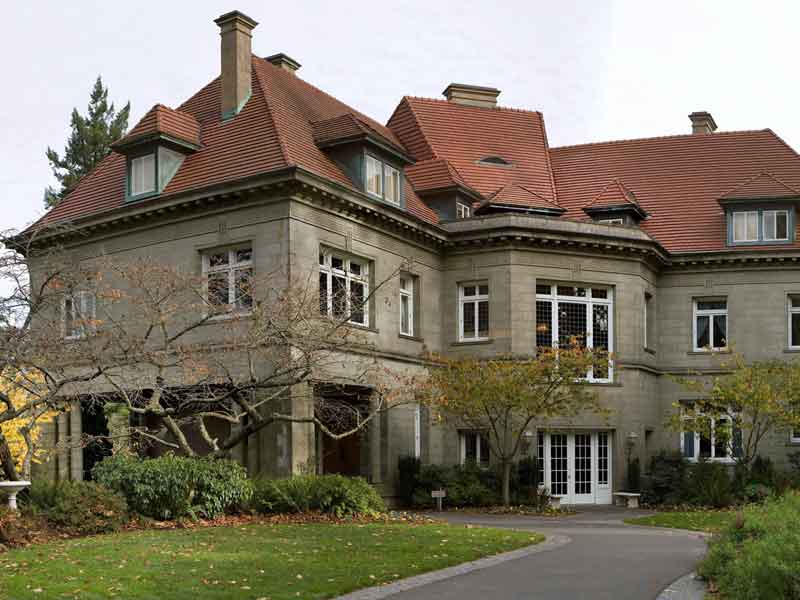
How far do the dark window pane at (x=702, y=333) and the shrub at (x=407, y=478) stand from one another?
1182 cm

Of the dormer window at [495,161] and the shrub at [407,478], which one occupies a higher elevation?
the dormer window at [495,161]

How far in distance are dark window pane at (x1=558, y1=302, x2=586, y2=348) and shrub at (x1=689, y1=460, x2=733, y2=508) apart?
16.8 feet

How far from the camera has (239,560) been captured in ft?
46.5

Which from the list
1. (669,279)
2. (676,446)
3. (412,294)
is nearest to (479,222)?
(412,294)

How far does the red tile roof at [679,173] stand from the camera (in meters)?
36.5

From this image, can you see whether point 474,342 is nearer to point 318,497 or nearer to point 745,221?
point 745,221

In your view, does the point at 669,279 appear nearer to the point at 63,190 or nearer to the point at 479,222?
the point at 479,222

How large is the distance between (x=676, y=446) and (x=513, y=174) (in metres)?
10.9

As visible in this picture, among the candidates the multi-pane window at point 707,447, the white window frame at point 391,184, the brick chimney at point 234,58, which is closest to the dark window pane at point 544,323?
the white window frame at point 391,184

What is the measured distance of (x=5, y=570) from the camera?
13336 millimetres

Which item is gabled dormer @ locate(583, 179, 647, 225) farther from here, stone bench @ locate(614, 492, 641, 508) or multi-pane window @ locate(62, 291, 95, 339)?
multi-pane window @ locate(62, 291, 95, 339)

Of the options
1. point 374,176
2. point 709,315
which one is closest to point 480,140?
point 374,176

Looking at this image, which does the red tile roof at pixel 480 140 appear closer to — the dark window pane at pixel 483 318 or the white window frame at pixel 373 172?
the dark window pane at pixel 483 318

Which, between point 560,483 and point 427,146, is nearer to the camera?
point 560,483
